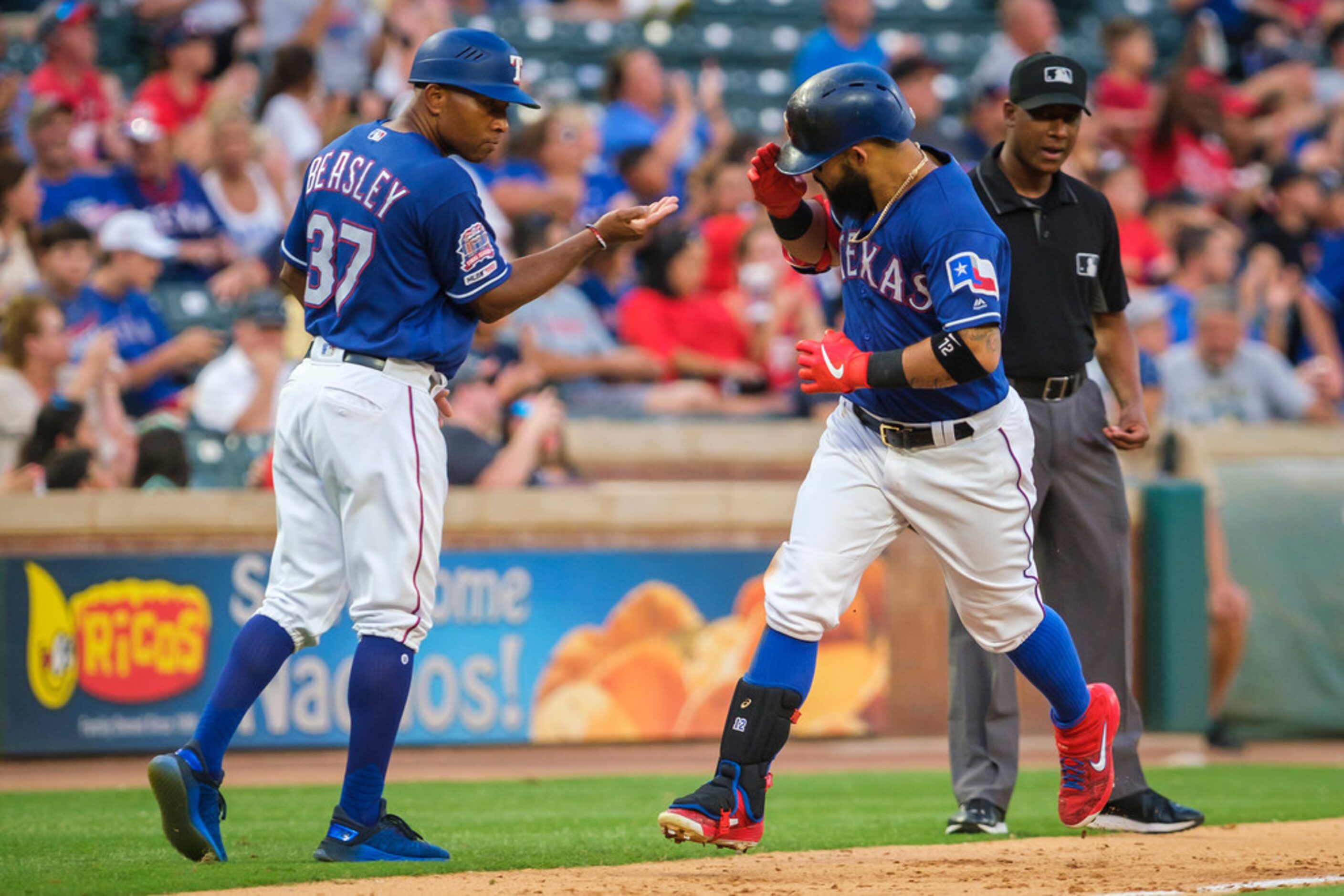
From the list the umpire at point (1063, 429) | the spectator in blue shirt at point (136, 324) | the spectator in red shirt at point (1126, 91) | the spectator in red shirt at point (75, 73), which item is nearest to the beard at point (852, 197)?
the umpire at point (1063, 429)

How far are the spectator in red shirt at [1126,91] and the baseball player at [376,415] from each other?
32.3ft

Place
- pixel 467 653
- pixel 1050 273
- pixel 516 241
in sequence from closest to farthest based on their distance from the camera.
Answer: pixel 1050 273
pixel 467 653
pixel 516 241

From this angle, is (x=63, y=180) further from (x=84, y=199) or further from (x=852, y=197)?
(x=852, y=197)

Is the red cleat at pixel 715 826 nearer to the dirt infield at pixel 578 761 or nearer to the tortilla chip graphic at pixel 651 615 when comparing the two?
the dirt infield at pixel 578 761

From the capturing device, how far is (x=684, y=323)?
10.5m

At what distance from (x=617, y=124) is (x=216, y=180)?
2.97 meters

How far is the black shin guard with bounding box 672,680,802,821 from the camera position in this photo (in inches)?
169

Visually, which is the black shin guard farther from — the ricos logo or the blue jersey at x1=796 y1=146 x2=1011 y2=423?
the ricos logo

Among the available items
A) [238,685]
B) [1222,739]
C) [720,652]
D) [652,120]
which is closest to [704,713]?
[720,652]

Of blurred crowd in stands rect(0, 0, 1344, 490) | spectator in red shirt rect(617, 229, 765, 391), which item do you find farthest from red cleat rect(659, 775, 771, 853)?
spectator in red shirt rect(617, 229, 765, 391)

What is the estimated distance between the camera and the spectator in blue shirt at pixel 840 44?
11.6 m

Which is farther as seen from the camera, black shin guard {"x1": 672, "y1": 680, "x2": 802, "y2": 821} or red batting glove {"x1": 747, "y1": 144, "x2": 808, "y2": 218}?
red batting glove {"x1": 747, "y1": 144, "x2": 808, "y2": 218}

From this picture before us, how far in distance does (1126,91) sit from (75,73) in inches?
319

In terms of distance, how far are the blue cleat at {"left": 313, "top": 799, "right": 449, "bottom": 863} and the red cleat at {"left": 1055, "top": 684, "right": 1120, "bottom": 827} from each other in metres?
1.72
